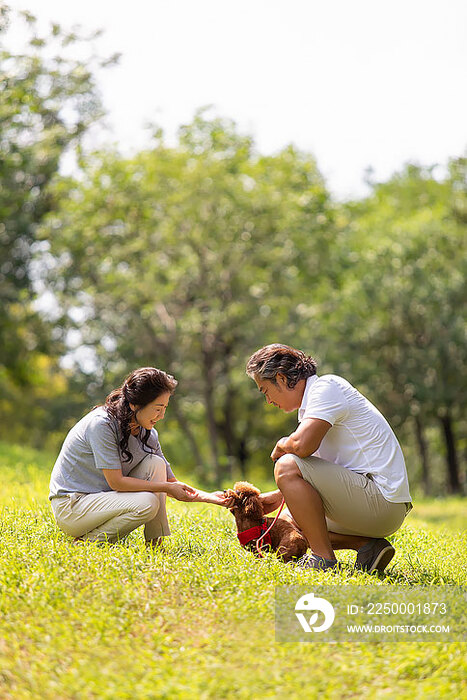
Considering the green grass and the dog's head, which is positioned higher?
the dog's head

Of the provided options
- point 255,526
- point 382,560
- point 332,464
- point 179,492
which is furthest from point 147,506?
point 382,560

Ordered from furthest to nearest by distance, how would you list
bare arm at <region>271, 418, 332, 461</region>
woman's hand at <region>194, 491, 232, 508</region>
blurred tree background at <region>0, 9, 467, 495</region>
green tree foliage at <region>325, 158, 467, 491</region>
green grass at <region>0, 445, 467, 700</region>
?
green tree foliage at <region>325, 158, 467, 491</region>
blurred tree background at <region>0, 9, 467, 495</region>
woman's hand at <region>194, 491, 232, 508</region>
bare arm at <region>271, 418, 332, 461</region>
green grass at <region>0, 445, 467, 700</region>

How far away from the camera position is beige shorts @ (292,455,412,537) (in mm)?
5637

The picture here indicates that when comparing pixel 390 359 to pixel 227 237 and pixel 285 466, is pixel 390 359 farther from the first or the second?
pixel 285 466

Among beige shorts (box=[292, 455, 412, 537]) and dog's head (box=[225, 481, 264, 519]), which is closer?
beige shorts (box=[292, 455, 412, 537])

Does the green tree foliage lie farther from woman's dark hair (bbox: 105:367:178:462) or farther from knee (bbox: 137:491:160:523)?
knee (bbox: 137:491:160:523)

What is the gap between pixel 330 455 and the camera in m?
5.93

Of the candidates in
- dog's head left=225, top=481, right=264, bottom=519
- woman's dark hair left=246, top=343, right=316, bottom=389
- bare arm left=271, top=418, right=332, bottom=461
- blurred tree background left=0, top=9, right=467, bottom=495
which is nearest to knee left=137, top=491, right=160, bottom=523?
dog's head left=225, top=481, right=264, bottom=519

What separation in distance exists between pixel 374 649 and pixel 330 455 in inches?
74.2

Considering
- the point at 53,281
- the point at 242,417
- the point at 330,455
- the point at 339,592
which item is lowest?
the point at 242,417

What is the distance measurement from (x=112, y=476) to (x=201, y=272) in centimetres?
1338

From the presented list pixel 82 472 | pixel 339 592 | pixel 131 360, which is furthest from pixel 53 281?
pixel 339 592

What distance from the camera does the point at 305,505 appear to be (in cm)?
559

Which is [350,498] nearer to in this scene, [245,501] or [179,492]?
[245,501]
